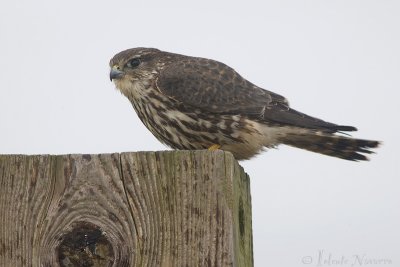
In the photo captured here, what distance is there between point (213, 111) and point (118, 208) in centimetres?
278

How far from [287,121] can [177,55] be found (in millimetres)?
1111

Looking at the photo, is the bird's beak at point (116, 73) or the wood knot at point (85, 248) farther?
the bird's beak at point (116, 73)

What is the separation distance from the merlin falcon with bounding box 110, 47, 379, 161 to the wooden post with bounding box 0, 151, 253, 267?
2.56 m

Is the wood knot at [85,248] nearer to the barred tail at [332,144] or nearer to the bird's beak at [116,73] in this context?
the barred tail at [332,144]

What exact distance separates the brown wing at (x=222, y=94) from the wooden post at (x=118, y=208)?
2.67 metres

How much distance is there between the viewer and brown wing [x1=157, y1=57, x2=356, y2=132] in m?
5.08

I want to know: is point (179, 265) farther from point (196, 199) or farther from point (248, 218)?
point (248, 218)

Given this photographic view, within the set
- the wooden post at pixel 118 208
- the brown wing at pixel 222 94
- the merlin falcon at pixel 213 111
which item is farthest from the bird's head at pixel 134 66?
the wooden post at pixel 118 208

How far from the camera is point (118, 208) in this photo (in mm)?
2326

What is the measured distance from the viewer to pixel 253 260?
8.63 ft

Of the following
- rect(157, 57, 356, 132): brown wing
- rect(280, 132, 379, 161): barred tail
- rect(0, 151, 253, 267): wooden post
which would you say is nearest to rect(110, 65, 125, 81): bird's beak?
rect(157, 57, 356, 132): brown wing

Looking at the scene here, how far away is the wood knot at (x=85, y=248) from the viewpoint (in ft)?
7.47

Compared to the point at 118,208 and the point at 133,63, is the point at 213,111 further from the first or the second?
the point at 118,208

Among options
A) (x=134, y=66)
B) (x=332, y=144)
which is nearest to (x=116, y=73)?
(x=134, y=66)
